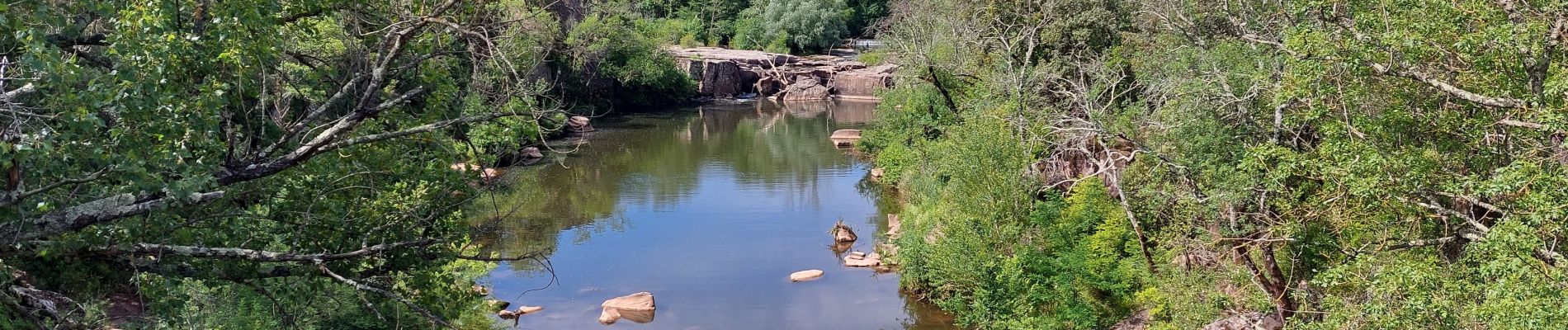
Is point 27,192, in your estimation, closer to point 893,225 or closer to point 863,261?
point 863,261

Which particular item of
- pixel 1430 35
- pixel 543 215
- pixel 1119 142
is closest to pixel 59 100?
pixel 1430 35

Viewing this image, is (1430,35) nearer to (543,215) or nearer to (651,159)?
(543,215)

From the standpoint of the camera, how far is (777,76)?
61094mm

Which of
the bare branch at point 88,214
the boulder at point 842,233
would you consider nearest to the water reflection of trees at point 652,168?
the boulder at point 842,233

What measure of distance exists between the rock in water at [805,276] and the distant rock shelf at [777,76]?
3703cm

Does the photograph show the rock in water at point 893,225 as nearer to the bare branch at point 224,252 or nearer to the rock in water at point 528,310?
the rock in water at point 528,310

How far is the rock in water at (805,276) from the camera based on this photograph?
21266 millimetres

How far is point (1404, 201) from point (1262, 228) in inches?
142

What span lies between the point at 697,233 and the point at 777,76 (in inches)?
1432

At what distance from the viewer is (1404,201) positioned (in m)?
10.4

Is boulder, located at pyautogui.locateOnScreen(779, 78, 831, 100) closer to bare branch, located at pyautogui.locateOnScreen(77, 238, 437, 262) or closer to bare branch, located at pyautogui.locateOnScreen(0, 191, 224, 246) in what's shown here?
bare branch, located at pyautogui.locateOnScreen(77, 238, 437, 262)

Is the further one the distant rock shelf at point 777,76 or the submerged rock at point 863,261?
the distant rock shelf at point 777,76

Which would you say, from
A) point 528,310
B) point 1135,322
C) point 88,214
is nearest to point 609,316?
point 528,310

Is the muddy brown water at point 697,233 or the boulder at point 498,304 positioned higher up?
the boulder at point 498,304
